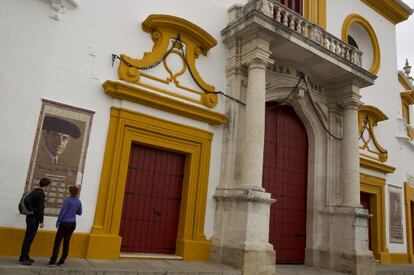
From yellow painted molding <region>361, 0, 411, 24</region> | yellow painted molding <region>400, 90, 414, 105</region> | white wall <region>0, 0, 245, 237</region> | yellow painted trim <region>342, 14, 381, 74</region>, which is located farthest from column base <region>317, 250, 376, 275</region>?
yellow painted molding <region>361, 0, 411, 24</region>

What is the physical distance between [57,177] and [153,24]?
144 inches

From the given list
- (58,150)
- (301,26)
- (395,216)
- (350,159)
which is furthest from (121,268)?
(395,216)

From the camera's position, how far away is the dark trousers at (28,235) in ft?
18.4

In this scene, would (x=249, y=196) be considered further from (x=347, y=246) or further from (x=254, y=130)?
(x=347, y=246)

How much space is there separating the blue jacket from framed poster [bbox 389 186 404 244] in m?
10.5

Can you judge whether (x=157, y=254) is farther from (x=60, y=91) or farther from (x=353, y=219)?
(x=353, y=219)

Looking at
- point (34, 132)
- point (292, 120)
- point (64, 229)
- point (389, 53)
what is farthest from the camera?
point (389, 53)

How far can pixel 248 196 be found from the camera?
750 centimetres

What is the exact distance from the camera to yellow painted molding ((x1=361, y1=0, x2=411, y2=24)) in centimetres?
1390

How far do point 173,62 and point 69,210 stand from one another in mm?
3913

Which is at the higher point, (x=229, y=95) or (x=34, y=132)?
(x=229, y=95)

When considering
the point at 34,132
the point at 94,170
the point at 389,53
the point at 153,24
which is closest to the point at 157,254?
the point at 94,170

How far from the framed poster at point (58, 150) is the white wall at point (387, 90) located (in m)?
8.78

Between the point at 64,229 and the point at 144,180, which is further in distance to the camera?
the point at 144,180
